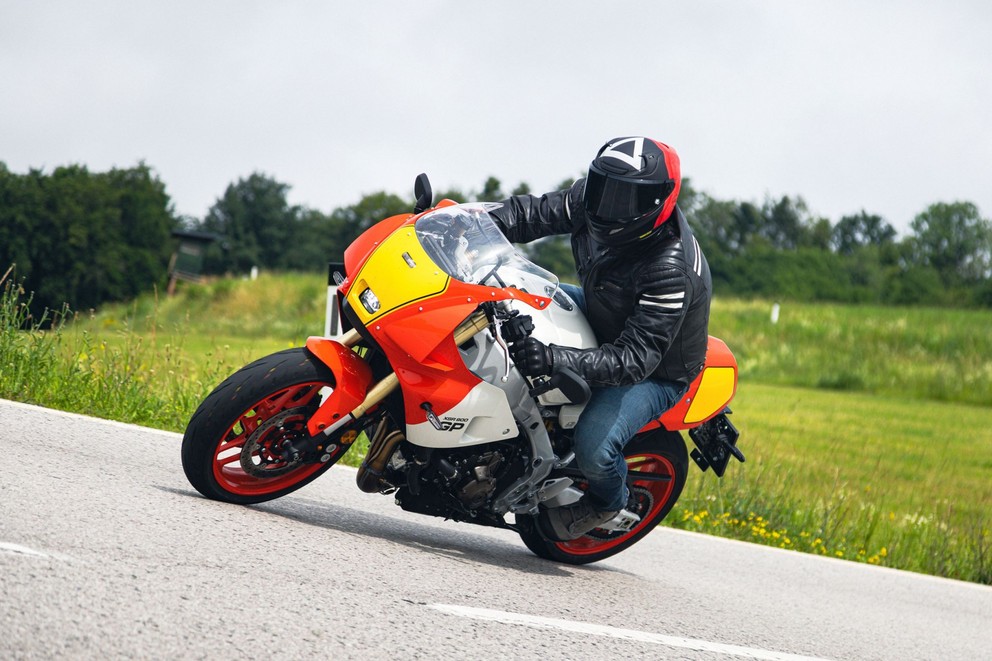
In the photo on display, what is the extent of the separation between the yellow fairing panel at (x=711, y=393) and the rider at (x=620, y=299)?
0.64 feet

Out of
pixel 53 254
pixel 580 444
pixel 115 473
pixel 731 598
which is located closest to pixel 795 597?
pixel 731 598

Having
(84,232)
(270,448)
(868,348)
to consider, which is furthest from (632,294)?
(84,232)

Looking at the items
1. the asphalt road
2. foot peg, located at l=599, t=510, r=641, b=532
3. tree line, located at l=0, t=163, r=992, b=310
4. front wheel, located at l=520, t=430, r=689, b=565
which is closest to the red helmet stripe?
front wheel, located at l=520, t=430, r=689, b=565

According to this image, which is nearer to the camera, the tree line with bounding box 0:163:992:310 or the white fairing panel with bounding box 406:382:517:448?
the white fairing panel with bounding box 406:382:517:448

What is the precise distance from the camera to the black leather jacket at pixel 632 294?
196 inches

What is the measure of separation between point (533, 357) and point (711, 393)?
1572 millimetres

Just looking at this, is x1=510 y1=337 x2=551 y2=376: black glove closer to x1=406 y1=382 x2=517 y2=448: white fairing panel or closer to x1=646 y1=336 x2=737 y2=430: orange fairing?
x1=406 y1=382 x2=517 y2=448: white fairing panel

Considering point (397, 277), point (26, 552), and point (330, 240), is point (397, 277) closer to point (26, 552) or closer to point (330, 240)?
point (26, 552)

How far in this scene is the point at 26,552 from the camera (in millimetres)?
3496

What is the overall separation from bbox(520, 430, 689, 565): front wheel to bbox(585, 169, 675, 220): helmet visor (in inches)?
57.8

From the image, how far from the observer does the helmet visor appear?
15.9ft

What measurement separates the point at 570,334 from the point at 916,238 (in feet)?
355

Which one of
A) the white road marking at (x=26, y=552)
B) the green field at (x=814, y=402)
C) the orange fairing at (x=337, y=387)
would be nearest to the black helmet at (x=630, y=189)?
the orange fairing at (x=337, y=387)

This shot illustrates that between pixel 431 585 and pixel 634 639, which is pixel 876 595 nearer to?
pixel 634 639
